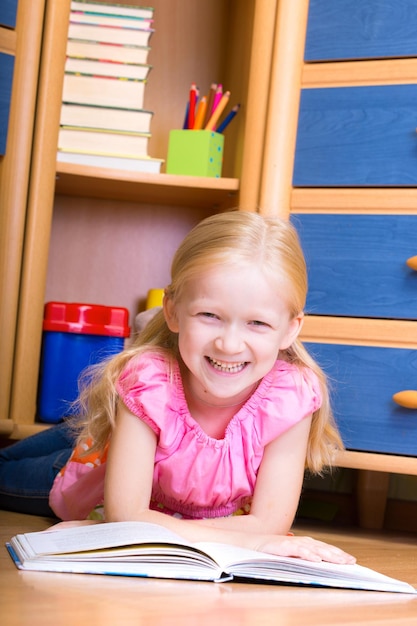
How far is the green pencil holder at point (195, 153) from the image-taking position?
5.37 feet

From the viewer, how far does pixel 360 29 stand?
1348mm

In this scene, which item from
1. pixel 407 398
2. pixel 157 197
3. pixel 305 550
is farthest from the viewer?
pixel 157 197

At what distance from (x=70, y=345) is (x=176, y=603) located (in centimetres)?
93

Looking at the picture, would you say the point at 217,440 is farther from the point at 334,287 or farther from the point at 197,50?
the point at 197,50

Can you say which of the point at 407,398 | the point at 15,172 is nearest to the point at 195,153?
the point at 15,172

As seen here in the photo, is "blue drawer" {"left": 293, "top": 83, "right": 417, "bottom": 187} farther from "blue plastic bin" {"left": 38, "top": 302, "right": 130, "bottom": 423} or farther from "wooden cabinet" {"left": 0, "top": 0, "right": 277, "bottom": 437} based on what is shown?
"blue plastic bin" {"left": 38, "top": 302, "right": 130, "bottom": 423}

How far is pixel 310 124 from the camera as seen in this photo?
1373mm

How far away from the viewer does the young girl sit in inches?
38.5

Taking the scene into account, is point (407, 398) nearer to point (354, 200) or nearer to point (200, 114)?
point (354, 200)

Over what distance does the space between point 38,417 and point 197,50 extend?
0.84m

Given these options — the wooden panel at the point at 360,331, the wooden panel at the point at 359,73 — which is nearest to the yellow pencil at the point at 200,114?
the wooden panel at the point at 359,73

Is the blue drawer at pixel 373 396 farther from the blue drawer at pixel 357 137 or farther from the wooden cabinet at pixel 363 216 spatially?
the blue drawer at pixel 357 137

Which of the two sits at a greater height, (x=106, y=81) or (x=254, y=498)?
(x=106, y=81)

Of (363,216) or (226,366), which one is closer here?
(226,366)
